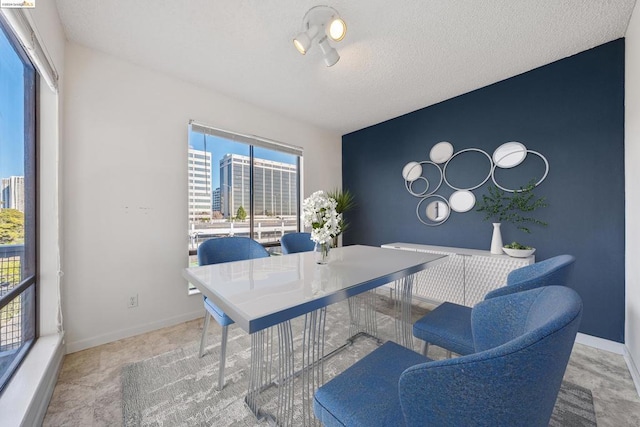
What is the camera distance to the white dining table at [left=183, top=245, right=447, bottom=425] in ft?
2.89

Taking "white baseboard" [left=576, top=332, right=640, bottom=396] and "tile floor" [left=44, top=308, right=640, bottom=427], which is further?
"white baseboard" [left=576, top=332, right=640, bottom=396]

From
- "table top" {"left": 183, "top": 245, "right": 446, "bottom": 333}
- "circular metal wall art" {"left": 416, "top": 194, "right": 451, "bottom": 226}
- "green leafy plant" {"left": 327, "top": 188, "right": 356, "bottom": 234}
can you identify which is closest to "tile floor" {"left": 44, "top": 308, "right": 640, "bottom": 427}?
"table top" {"left": 183, "top": 245, "right": 446, "bottom": 333}

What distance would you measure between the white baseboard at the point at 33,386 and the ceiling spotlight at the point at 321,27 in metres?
2.65

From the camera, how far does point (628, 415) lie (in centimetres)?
139

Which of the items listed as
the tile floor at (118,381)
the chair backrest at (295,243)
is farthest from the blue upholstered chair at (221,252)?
the tile floor at (118,381)

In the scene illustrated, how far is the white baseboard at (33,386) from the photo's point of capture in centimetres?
114

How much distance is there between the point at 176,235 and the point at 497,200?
11.5 feet

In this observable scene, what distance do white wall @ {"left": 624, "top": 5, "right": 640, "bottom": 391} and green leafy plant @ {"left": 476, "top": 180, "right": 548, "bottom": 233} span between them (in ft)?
1.92

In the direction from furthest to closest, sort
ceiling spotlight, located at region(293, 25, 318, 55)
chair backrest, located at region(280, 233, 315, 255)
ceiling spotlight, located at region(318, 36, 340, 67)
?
chair backrest, located at region(280, 233, 315, 255)
ceiling spotlight, located at region(318, 36, 340, 67)
ceiling spotlight, located at region(293, 25, 318, 55)

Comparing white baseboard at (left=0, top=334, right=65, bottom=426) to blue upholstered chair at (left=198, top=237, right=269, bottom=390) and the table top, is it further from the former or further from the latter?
the table top

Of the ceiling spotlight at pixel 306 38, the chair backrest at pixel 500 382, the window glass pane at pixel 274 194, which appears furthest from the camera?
the window glass pane at pixel 274 194

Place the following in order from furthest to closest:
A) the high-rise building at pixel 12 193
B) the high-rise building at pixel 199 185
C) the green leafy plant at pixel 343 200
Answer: the green leafy plant at pixel 343 200 < the high-rise building at pixel 199 185 < the high-rise building at pixel 12 193

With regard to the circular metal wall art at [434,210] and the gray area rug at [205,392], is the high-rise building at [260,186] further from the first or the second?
the circular metal wall art at [434,210]

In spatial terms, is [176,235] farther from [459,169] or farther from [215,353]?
[459,169]
